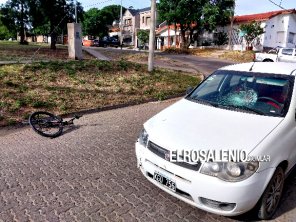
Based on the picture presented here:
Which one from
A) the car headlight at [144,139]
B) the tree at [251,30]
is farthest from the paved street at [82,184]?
the tree at [251,30]

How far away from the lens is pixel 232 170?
2848 millimetres

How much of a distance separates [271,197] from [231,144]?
2.74 feet

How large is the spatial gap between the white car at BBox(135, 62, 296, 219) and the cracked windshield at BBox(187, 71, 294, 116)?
0.01 meters

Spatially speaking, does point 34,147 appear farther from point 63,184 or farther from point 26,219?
point 26,219

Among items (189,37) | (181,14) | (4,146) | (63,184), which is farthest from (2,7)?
(63,184)

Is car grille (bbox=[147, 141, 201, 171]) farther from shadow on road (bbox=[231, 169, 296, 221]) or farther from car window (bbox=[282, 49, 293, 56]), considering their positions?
car window (bbox=[282, 49, 293, 56])

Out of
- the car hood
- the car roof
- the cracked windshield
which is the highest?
the car roof

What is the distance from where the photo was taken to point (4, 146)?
18.3 feet

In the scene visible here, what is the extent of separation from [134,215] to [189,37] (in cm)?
3718

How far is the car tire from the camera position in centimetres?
306

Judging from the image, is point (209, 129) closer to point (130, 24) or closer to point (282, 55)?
point (282, 55)

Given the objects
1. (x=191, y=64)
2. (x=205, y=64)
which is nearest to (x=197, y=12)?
(x=205, y=64)

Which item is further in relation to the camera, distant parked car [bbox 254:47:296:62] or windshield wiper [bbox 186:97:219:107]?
distant parked car [bbox 254:47:296:62]

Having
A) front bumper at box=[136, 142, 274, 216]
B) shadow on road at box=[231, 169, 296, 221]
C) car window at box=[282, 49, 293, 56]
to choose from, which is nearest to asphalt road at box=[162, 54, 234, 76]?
car window at box=[282, 49, 293, 56]
